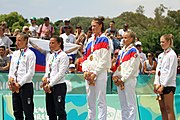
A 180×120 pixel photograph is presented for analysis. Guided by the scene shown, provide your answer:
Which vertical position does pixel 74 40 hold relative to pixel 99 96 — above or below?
above

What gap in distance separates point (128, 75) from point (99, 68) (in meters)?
0.58

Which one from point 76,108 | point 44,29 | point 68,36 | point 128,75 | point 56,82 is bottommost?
point 76,108

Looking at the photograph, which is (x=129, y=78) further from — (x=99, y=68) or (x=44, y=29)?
(x=44, y=29)

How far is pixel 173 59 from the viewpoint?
26.0ft

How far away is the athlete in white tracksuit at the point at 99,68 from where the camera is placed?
7.89m

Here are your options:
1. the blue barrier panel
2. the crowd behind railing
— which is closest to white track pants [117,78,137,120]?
the blue barrier panel

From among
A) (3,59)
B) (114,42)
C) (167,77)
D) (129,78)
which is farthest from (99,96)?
(114,42)

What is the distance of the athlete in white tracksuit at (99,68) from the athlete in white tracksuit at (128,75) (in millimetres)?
354

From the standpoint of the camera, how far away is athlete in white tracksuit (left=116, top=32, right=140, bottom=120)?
8.09 m

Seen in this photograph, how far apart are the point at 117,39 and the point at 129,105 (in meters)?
6.77

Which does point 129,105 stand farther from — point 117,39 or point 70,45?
point 117,39

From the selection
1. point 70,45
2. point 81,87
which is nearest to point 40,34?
point 70,45

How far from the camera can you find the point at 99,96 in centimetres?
796

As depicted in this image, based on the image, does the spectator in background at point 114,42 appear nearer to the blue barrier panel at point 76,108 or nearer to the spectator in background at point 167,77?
the blue barrier panel at point 76,108
